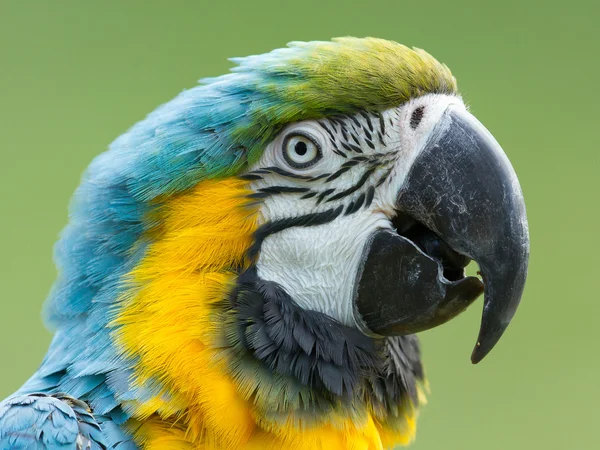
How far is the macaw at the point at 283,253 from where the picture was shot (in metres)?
1.71

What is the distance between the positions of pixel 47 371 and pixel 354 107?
0.92 meters

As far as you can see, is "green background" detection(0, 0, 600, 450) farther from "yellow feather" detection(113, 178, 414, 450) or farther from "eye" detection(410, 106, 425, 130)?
"yellow feather" detection(113, 178, 414, 450)

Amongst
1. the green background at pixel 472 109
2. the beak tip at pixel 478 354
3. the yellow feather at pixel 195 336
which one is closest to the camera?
the yellow feather at pixel 195 336

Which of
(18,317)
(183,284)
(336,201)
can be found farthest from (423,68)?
(18,317)

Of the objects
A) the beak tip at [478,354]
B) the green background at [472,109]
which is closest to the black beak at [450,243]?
the beak tip at [478,354]

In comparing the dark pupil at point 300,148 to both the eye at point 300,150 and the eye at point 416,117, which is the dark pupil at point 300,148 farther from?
the eye at point 416,117

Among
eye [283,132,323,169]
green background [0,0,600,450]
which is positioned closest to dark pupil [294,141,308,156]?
eye [283,132,323,169]

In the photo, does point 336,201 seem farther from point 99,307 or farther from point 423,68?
point 99,307

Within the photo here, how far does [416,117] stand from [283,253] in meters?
0.44

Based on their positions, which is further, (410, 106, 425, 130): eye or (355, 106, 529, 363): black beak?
(410, 106, 425, 130): eye

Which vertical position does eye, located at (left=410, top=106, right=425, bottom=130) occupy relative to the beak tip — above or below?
above

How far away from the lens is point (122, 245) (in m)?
1.82

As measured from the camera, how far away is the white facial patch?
182cm

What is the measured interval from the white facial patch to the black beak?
0.04 metres
